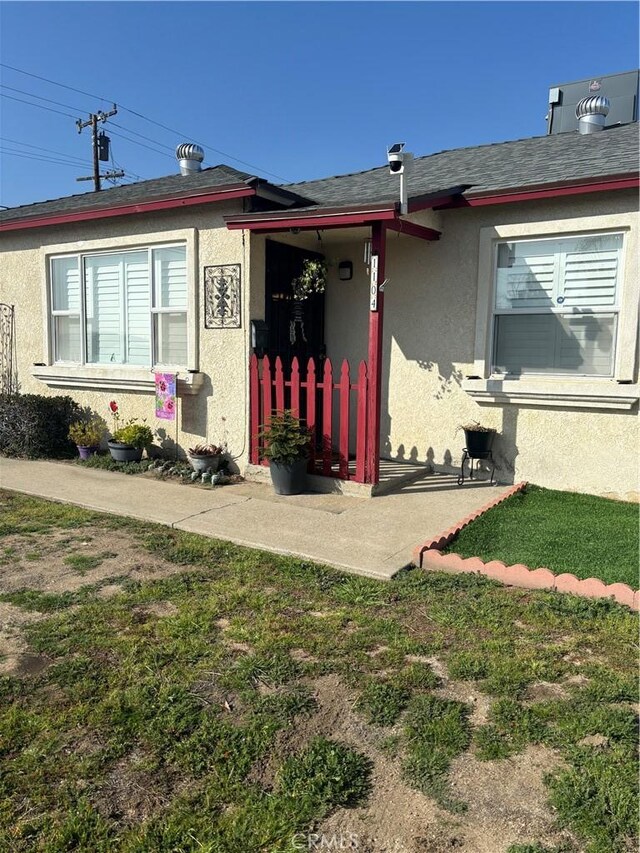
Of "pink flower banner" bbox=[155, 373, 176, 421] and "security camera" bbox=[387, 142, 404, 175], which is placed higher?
"security camera" bbox=[387, 142, 404, 175]

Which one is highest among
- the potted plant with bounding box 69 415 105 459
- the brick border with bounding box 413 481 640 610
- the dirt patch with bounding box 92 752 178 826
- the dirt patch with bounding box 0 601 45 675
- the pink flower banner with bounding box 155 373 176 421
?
the pink flower banner with bounding box 155 373 176 421

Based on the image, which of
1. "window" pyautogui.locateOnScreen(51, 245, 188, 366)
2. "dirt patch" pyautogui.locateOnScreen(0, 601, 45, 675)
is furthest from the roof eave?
"dirt patch" pyautogui.locateOnScreen(0, 601, 45, 675)

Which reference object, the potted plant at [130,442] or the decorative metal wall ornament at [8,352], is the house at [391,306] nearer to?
the potted plant at [130,442]

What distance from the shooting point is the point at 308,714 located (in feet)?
9.43

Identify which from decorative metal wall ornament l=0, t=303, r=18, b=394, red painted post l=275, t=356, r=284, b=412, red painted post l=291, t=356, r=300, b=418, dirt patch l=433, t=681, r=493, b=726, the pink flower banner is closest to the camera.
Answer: dirt patch l=433, t=681, r=493, b=726

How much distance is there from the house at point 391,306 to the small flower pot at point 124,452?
38 cm

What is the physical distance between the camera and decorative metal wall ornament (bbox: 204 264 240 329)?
7.33 m

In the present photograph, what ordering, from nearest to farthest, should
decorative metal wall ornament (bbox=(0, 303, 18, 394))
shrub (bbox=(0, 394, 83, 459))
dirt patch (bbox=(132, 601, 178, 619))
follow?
1. dirt patch (bbox=(132, 601, 178, 619))
2. shrub (bbox=(0, 394, 83, 459))
3. decorative metal wall ornament (bbox=(0, 303, 18, 394))

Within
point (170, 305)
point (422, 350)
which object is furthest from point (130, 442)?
point (422, 350)

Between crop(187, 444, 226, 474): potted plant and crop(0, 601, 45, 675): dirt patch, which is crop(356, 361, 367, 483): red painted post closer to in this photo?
crop(187, 444, 226, 474): potted plant

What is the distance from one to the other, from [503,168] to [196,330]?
4.10 meters

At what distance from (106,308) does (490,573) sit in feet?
21.8

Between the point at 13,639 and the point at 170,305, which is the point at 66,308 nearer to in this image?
the point at 170,305

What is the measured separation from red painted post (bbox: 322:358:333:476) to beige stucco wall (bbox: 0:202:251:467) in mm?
1163
